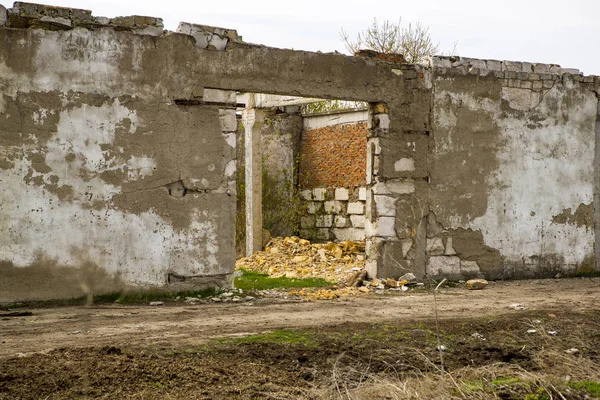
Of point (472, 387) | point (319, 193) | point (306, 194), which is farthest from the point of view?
point (306, 194)

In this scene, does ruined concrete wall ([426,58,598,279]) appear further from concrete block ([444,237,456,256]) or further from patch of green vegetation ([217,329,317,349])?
patch of green vegetation ([217,329,317,349])

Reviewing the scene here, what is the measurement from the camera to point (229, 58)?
33.2ft

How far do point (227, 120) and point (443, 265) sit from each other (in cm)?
394

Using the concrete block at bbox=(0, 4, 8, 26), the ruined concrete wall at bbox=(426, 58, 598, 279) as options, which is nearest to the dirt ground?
the ruined concrete wall at bbox=(426, 58, 598, 279)

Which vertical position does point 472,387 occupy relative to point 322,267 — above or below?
above

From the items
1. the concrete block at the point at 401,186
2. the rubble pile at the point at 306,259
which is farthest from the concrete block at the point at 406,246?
the rubble pile at the point at 306,259

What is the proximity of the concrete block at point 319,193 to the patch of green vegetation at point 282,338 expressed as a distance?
31.1 feet

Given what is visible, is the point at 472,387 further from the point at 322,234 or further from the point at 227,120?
the point at 322,234

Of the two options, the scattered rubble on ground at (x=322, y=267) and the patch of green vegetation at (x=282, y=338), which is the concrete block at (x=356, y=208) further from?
the patch of green vegetation at (x=282, y=338)

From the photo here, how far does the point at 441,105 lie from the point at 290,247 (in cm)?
515

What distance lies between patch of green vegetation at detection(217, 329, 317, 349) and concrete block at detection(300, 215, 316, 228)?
9593 mm

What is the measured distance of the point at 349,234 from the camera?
16.1 m

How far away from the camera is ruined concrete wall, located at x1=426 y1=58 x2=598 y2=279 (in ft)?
37.9

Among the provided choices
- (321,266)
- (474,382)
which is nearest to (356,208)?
(321,266)
